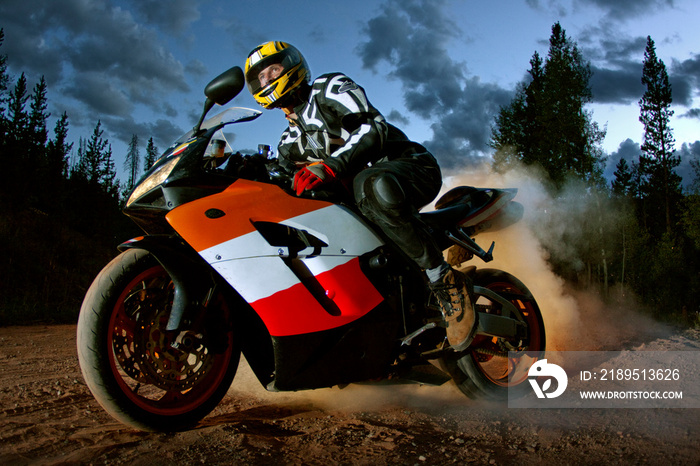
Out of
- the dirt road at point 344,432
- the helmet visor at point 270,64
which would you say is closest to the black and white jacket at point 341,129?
the helmet visor at point 270,64

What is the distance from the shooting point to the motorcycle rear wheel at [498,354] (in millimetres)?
3855

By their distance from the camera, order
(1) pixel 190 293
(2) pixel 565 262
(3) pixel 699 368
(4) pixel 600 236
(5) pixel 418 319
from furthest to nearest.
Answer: (4) pixel 600 236
(2) pixel 565 262
(3) pixel 699 368
(5) pixel 418 319
(1) pixel 190 293

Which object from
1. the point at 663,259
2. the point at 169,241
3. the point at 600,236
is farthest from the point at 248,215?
the point at 663,259

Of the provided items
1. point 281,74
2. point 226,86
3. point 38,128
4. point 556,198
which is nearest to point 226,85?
point 226,86

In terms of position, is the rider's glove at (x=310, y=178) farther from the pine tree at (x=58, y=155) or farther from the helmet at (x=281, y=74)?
the pine tree at (x=58, y=155)

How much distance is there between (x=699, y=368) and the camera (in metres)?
4.39

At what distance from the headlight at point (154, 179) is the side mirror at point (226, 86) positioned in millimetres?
409

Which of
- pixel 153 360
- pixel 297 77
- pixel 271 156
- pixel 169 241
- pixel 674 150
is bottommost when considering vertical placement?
pixel 153 360

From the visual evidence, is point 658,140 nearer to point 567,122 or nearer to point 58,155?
point 567,122

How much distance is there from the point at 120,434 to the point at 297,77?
2.51m

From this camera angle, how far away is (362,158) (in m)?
3.12

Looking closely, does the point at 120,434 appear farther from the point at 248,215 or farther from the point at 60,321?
the point at 60,321

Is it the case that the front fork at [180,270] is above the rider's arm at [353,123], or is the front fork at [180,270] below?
below

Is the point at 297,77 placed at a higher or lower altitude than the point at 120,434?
higher
